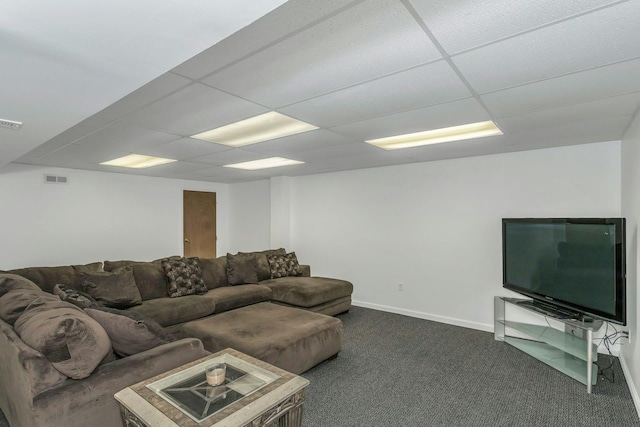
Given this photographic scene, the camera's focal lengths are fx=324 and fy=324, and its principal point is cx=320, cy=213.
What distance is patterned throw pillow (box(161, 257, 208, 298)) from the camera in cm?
412

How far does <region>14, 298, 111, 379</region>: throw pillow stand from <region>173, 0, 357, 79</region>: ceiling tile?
1.48 metres

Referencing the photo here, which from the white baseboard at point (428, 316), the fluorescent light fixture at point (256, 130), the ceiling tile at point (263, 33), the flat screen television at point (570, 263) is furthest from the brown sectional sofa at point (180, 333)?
the flat screen television at point (570, 263)

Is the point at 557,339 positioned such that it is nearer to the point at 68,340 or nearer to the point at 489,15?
the point at 489,15

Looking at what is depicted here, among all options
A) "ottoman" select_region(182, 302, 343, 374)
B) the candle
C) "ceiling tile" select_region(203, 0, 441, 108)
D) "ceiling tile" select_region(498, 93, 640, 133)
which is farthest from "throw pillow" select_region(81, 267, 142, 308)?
"ceiling tile" select_region(498, 93, 640, 133)

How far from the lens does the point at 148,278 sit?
13.3 feet

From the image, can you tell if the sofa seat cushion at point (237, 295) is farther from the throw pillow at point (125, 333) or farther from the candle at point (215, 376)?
the candle at point (215, 376)

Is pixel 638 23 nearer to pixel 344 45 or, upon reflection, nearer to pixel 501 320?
pixel 344 45

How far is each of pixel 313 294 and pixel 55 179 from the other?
14.5ft

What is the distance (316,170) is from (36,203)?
433 cm

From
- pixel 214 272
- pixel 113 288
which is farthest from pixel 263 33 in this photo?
pixel 214 272

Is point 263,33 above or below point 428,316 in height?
above

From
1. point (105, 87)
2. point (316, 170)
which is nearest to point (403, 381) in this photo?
point (105, 87)

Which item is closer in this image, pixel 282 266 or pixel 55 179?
pixel 55 179

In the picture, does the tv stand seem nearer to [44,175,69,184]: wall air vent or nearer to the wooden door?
the wooden door
